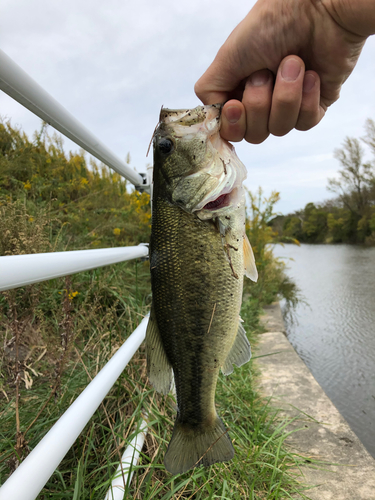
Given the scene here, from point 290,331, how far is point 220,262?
14.3 feet

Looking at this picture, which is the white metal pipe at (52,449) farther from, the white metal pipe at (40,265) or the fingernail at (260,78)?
the fingernail at (260,78)

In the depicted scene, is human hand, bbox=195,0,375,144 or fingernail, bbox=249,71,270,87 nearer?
human hand, bbox=195,0,375,144

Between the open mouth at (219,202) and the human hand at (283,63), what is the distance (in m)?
0.22

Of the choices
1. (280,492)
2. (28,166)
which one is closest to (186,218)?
(280,492)

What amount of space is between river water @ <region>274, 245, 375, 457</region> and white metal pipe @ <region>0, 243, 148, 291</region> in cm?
243

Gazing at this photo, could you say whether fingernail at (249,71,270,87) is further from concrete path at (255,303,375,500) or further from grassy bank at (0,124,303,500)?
concrete path at (255,303,375,500)

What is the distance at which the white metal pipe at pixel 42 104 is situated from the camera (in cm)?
73

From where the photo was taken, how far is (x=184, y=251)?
43.4 inches

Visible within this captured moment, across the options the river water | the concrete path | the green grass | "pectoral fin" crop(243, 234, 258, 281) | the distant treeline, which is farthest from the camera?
the distant treeline

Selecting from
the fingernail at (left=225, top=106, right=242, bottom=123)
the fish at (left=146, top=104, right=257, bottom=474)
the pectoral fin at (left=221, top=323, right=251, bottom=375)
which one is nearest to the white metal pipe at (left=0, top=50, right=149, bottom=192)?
the fish at (left=146, top=104, right=257, bottom=474)

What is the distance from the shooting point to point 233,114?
43.9 inches

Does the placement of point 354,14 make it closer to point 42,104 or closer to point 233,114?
point 233,114

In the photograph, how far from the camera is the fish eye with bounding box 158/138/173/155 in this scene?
1173 millimetres

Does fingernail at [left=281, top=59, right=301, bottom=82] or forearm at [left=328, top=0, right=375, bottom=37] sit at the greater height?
forearm at [left=328, top=0, right=375, bottom=37]
